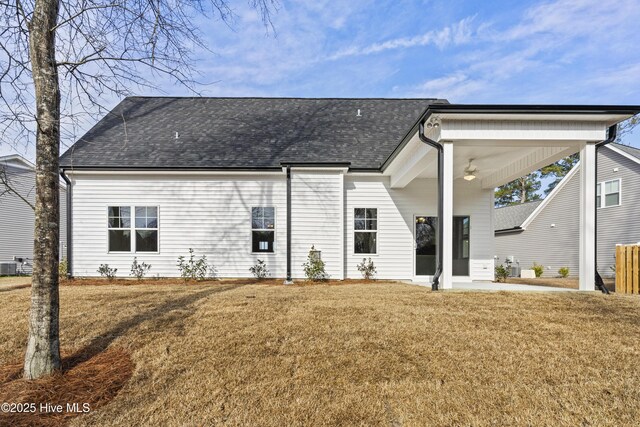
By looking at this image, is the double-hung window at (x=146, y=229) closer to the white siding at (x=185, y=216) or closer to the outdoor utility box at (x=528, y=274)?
the white siding at (x=185, y=216)

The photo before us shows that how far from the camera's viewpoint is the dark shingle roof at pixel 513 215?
20.4 meters

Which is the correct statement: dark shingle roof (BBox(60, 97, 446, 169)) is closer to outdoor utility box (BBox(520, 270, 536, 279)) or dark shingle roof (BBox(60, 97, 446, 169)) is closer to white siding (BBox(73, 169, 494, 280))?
white siding (BBox(73, 169, 494, 280))

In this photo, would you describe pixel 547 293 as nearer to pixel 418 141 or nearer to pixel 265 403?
pixel 418 141

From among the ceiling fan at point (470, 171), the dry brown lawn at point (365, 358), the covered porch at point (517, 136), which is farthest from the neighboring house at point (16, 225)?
the ceiling fan at point (470, 171)

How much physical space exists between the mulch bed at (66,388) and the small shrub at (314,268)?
21.1 feet

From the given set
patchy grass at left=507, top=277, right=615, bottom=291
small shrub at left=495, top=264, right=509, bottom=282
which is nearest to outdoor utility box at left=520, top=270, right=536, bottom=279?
patchy grass at left=507, top=277, right=615, bottom=291

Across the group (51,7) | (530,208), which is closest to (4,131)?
(51,7)

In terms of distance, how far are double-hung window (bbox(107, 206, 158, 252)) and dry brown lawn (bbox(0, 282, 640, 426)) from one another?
14.5 ft

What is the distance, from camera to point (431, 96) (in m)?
14.9

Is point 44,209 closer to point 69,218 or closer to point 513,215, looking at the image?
point 69,218

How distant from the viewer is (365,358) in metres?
3.52

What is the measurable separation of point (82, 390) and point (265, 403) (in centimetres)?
157

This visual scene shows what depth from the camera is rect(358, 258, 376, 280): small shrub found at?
33.9 ft

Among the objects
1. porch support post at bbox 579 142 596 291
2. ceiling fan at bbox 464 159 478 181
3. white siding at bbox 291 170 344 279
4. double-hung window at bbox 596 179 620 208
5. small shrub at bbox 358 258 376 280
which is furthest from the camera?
double-hung window at bbox 596 179 620 208
